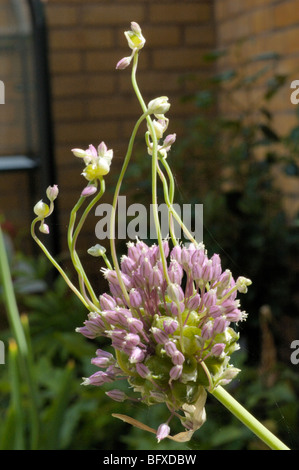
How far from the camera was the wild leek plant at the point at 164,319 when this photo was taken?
0.62ft

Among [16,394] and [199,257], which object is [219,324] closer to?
[199,257]

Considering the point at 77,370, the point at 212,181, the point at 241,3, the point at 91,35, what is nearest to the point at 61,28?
the point at 91,35

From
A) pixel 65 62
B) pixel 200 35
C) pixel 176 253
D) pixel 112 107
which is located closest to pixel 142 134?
pixel 112 107

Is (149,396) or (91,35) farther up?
(91,35)

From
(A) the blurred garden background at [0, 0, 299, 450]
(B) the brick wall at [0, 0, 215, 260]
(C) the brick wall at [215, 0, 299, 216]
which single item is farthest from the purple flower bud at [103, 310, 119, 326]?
(B) the brick wall at [0, 0, 215, 260]

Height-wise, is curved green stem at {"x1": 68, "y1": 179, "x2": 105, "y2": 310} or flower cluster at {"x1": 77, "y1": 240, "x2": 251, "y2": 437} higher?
curved green stem at {"x1": 68, "y1": 179, "x2": 105, "y2": 310}

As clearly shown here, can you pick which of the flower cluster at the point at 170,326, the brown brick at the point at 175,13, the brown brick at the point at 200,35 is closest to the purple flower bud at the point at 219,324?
the flower cluster at the point at 170,326

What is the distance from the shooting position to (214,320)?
0.64ft

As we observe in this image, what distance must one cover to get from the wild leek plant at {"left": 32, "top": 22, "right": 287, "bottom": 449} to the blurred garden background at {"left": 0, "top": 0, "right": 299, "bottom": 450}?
94cm

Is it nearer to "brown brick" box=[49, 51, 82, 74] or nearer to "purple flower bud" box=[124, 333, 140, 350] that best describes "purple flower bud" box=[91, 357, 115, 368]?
"purple flower bud" box=[124, 333, 140, 350]

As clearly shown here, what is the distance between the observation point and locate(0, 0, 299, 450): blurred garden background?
51.8 inches

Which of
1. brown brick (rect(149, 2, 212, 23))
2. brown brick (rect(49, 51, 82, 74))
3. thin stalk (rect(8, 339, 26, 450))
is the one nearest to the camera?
thin stalk (rect(8, 339, 26, 450))

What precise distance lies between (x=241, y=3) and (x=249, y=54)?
4.8 inches
